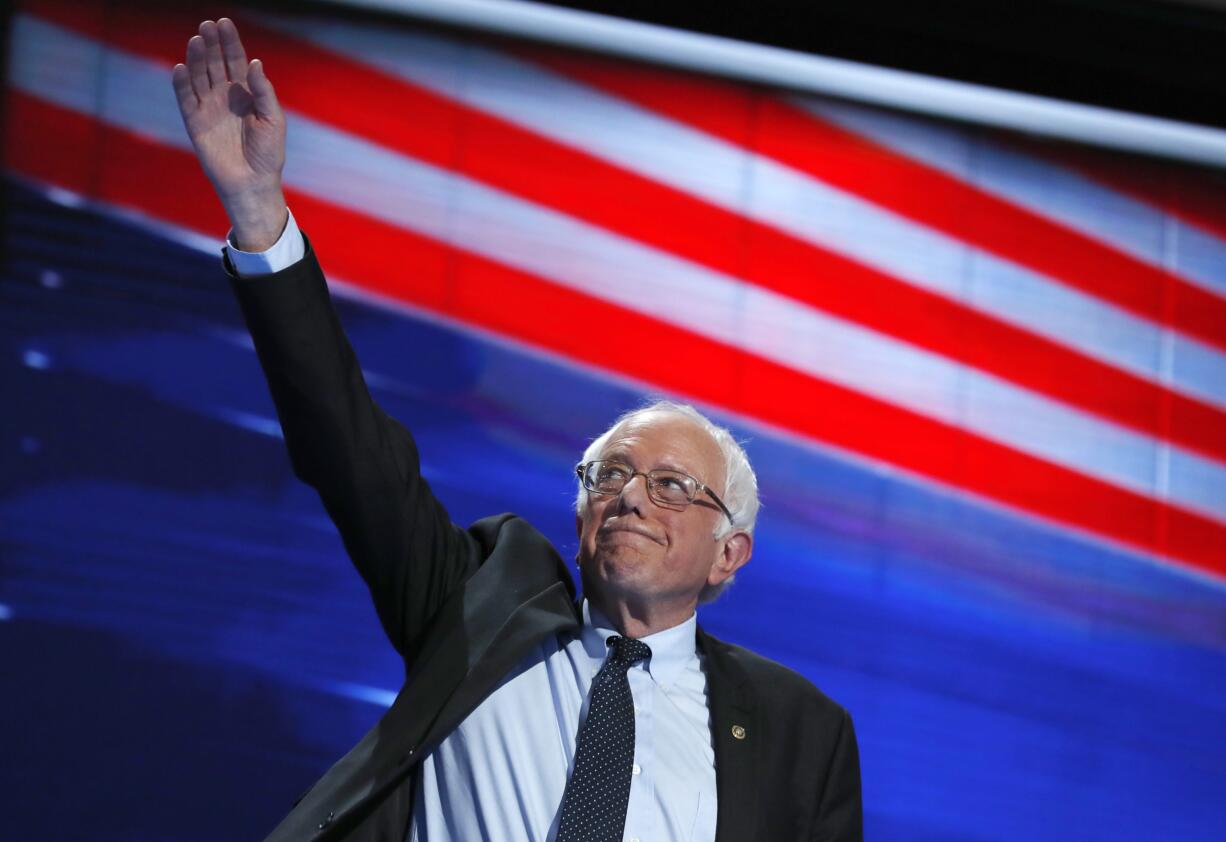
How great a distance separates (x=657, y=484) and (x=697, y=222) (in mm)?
1411

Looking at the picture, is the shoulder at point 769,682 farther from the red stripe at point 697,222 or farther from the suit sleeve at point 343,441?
the red stripe at point 697,222

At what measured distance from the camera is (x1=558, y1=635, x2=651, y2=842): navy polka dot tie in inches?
64.8

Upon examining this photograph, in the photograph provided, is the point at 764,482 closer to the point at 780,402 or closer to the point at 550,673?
the point at 780,402

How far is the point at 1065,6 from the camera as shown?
126 inches

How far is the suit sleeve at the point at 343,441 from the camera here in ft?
4.98

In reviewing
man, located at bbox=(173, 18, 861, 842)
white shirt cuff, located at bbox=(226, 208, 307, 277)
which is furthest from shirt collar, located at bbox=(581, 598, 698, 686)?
white shirt cuff, located at bbox=(226, 208, 307, 277)

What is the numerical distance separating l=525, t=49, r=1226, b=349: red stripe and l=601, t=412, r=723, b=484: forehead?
1.48 meters

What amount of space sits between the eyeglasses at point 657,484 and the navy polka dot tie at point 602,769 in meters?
0.31

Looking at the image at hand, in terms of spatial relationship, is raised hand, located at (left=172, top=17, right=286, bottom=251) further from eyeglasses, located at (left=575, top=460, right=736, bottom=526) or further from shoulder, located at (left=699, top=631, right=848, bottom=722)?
shoulder, located at (left=699, top=631, right=848, bottom=722)

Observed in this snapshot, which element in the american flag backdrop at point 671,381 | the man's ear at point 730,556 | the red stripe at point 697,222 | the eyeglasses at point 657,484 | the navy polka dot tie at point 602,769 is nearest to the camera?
the navy polka dot tie at point 602,769

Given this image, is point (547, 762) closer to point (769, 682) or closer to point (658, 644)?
point (658, 644)

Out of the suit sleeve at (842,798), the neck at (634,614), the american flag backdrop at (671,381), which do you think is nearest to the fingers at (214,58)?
the neck at (634,614)

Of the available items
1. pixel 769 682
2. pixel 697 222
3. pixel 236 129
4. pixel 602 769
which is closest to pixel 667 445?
pixel 769 682

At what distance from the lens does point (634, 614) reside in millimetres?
1931
